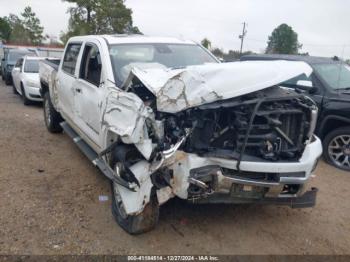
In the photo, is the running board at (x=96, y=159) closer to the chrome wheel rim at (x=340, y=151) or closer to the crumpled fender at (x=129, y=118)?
the crumpled fender at (x=129, y=118)

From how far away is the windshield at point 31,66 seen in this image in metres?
11.5

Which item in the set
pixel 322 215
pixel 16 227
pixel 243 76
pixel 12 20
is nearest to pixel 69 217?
pixel 16 227

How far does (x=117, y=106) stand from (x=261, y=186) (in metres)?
1.55

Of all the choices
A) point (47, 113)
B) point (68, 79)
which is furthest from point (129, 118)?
point (47, 113)

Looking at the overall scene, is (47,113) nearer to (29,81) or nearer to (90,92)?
(90,92)

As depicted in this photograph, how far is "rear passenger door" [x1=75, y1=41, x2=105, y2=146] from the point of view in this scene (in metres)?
4.31

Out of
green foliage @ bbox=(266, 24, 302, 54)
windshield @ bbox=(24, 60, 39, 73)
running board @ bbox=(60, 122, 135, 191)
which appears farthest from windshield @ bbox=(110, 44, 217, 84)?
green foliage @ bbox=(266, 24, 302, 54)

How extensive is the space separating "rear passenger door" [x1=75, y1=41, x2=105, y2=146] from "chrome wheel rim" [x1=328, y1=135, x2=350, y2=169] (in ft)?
13.2

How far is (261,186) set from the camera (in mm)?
3299

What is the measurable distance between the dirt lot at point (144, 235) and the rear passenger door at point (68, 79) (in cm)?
94

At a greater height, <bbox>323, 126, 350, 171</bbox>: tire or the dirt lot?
<bbox>323, 126, 350, 171</bbox>: tire

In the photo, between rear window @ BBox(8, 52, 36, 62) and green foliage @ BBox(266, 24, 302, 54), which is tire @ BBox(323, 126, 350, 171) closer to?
rear window @ BBox(8, 52, 36, 62)

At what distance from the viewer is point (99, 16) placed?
4050 cm

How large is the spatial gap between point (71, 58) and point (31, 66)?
6.53 meters
